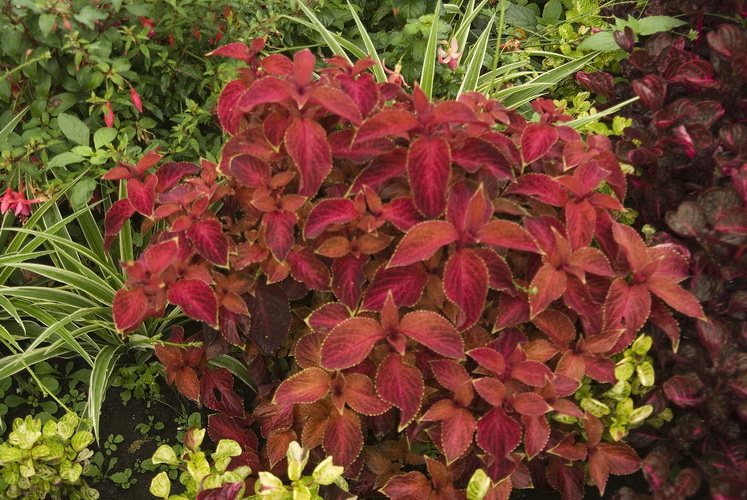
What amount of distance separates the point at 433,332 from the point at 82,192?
1108 mm

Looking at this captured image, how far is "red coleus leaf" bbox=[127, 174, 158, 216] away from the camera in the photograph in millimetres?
→ 1532

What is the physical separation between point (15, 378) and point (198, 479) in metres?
0.86

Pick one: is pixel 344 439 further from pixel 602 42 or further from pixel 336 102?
pixel 602 42

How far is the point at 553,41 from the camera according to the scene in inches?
108

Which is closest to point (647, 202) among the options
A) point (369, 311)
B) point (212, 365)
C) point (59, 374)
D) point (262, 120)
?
point (369, 311)

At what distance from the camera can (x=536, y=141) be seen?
1.52 metres

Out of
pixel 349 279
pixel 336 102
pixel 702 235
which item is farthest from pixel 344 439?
pixel 702 235

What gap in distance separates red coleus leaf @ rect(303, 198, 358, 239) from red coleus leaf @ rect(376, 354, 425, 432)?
294 mm

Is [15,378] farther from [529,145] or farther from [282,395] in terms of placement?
[529,145]

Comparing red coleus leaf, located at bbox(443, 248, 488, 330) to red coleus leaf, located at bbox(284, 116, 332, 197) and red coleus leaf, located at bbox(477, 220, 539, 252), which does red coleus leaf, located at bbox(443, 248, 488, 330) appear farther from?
red coleus leaf, located at bbox(284, 116, 332, 197)

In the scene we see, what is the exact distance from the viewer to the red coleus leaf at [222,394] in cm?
169

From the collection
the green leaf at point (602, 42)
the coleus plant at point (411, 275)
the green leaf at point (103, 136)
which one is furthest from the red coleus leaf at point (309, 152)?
the green leaf at point (602, 42)

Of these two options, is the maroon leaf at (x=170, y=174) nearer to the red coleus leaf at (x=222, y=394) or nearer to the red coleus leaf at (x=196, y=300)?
the red coleus leaf at (x=196, y=300)

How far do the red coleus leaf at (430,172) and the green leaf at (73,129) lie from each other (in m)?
1.04
